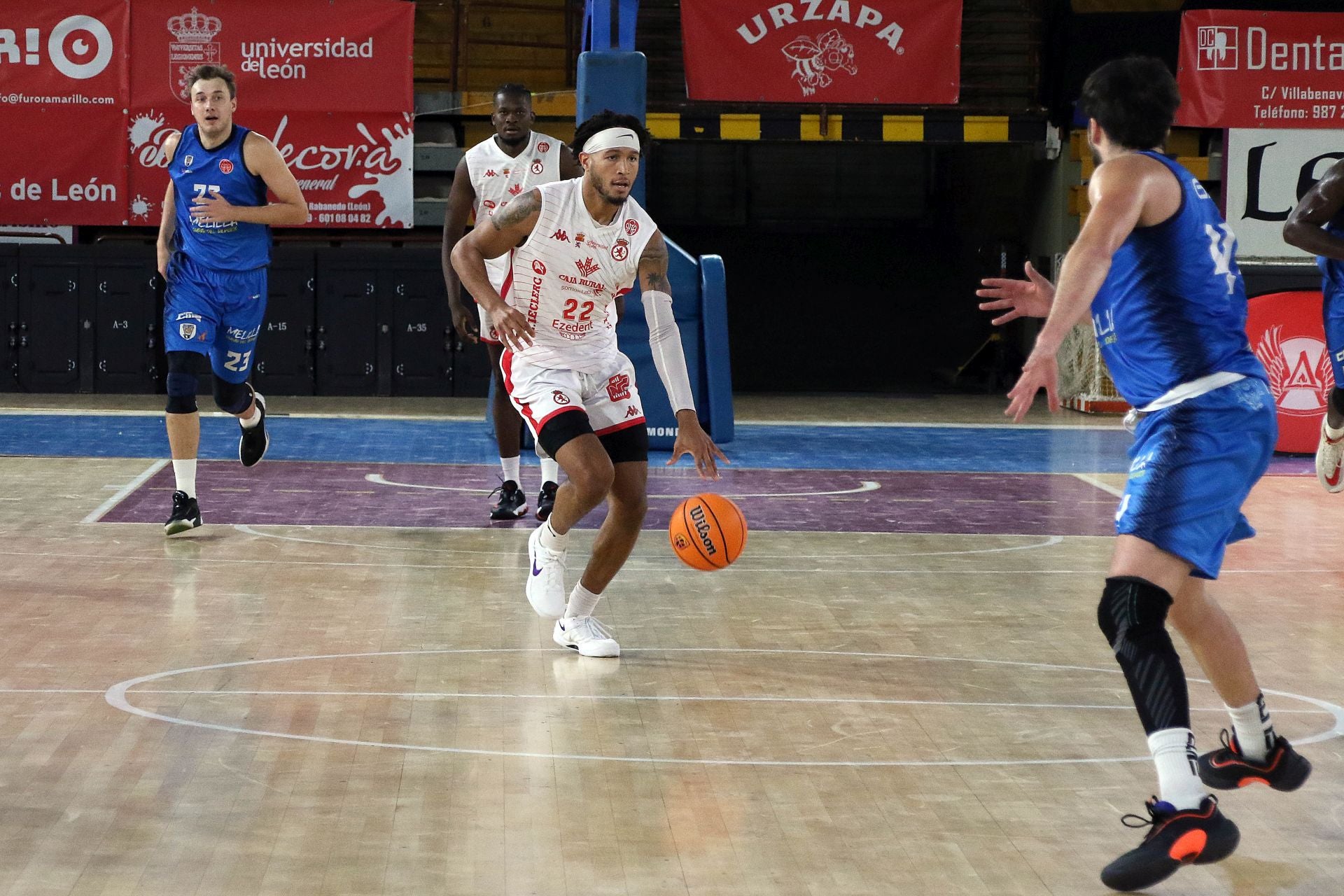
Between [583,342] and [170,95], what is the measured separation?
36.0 ft

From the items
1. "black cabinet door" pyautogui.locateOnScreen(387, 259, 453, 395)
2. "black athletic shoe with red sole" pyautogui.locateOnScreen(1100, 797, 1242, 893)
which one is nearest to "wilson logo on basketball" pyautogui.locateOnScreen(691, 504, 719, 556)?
"black athletic shoe with red sole" pyautogui.locateOnScreen(1100, 797, 1242, 893)

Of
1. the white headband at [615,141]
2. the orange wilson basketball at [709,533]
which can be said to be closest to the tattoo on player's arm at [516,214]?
the white headband at [615,141]

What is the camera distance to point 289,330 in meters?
15.9

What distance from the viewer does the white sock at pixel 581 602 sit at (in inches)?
205

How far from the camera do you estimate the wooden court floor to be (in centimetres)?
321

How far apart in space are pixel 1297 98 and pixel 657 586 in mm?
11273

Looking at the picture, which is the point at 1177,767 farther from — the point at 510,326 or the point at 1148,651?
the point at 510,326

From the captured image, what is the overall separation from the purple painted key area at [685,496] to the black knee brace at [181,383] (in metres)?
0.58

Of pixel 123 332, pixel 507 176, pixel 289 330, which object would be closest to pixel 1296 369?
pixel 507 176

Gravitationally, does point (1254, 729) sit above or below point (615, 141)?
below

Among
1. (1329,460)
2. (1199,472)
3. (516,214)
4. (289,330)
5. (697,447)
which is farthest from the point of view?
(289,330)

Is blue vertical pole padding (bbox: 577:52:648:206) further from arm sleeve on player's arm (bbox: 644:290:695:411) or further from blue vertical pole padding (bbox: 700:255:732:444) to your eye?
arm sleeve on player's arm (bbox: 644:290:695:411)

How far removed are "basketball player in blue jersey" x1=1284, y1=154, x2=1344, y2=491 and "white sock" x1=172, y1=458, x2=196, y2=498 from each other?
4723 mm

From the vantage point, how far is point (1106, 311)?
11.5 feet
